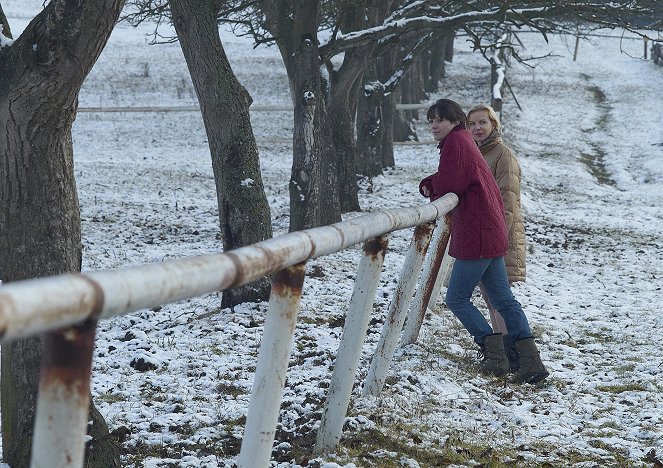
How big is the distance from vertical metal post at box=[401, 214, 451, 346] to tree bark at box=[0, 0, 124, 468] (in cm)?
272

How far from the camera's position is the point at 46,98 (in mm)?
4359

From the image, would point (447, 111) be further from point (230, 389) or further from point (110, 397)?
point (110, 397)

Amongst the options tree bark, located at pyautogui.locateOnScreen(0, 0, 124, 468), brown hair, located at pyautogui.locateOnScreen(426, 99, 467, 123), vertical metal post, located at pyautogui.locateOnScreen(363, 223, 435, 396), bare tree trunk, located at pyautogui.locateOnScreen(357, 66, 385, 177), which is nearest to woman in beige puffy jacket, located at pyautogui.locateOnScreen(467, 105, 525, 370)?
brown hair, located at pyautogui.locateOnScreen(426, 99, 467, 123)

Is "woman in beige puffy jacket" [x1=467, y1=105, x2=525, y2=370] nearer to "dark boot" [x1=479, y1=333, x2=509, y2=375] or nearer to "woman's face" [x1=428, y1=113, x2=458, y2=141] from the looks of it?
"dark boot" [x1=479, y1=333, x2=509, y2=375]

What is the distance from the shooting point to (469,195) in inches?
237

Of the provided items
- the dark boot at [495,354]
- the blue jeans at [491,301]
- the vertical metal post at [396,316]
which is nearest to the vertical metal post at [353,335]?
the vertical metal post at [396,316]

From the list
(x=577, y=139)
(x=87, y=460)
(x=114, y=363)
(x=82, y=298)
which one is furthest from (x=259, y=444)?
(x=577, y=139)

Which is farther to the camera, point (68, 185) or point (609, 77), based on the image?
point (609, 77)

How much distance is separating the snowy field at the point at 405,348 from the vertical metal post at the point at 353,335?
0.22 m

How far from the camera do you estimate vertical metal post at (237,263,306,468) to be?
2.93 meters

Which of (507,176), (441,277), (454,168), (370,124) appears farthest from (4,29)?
(370,124)

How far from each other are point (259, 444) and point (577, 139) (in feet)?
91.2

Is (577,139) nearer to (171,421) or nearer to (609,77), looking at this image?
(609,77)

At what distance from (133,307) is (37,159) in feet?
9.21
